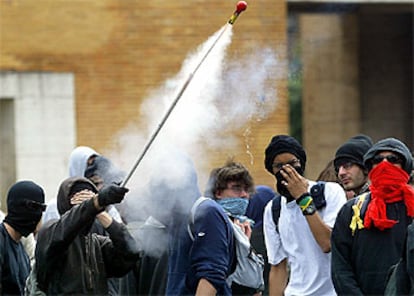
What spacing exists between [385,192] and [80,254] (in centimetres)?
185

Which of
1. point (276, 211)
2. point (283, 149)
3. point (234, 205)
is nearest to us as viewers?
point (283, 149)

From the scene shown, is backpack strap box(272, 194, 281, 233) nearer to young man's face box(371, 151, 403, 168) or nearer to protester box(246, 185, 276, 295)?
young man's face box(371, 151, 403, 168)

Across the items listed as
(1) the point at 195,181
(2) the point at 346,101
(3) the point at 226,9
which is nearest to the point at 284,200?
(1) the point at 195,181

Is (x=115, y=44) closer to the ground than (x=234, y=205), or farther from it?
farther from it

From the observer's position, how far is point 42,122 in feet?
51.2

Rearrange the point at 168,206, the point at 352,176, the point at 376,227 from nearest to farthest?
the point at 376,227 < the point at 168,206 < the point at 352,176

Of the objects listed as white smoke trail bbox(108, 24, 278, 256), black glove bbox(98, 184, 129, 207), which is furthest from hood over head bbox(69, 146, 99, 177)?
black glove bbox(98, 184, 129, 207)

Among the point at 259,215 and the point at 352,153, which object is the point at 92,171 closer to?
the point at 259,215

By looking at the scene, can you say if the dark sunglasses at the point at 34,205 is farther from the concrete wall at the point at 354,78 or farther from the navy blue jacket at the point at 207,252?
the concrete wall at the point at 354,78

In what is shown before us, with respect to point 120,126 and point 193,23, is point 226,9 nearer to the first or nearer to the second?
point 193,23

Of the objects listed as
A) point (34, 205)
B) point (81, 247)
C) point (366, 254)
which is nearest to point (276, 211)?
point (366, 254)

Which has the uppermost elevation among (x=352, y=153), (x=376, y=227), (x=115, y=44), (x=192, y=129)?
(x=115, y=44)

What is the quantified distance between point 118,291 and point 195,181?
1670mm

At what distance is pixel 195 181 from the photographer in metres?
7.74
